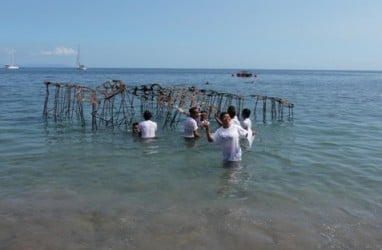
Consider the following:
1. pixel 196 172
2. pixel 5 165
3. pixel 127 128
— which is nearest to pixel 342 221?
pixel 196 172

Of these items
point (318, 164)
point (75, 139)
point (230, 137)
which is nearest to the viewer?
point (230, 137)

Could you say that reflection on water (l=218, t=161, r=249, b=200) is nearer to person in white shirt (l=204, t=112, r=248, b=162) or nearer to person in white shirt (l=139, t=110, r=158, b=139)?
person in white shirt (l=204, t=112, r=248, b=162)

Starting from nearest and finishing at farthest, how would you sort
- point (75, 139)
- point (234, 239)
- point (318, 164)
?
point (234, 239) → point (318, 164) → point (75, 139)

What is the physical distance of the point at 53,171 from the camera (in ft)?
39.1

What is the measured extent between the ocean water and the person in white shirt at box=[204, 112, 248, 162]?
1.61 ft

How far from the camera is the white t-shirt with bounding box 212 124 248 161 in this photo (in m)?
10.8

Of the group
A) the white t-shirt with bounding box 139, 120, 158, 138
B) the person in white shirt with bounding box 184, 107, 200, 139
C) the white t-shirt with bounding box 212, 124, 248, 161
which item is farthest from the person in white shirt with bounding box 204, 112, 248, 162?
the white t-shirt with bounding box 139, 120, 158, 138

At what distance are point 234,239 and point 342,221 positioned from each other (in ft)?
8.07

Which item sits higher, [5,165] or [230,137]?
[230,137]

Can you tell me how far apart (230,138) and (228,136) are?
0.11m

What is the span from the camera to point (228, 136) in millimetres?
10859

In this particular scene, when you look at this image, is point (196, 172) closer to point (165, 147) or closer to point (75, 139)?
point (165, 147)

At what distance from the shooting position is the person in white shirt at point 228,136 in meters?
10.7

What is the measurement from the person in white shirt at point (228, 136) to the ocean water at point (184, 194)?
492mm
